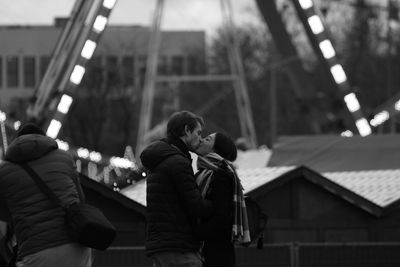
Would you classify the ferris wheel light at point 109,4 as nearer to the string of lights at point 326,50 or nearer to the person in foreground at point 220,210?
the string of lights at point 326,50

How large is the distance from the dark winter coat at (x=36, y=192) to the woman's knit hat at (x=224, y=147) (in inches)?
38.4

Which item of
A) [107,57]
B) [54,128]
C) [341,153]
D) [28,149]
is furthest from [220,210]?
[107,57]

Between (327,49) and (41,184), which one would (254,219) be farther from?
(327,49)

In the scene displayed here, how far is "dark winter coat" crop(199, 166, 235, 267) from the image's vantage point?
34.1 ft

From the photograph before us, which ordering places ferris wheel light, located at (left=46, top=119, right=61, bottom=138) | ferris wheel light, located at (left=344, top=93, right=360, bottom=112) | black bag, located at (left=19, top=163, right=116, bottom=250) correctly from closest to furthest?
black bag, located at (left=19, top=163, right=116, bottom=250) < ferris wheel light, located at (left=46, top=119, right=61, bottom=138) < ferris wheel light, located at (left=344, top=93, right=360, bottom=112)

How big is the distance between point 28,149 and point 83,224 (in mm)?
592

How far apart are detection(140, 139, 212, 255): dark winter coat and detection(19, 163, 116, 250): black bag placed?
0.29 m

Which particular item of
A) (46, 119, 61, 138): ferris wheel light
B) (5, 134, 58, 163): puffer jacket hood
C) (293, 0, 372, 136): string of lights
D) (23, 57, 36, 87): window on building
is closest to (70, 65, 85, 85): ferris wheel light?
(46, 119, 61, 138): ferris wheel light

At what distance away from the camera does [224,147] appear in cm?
1079

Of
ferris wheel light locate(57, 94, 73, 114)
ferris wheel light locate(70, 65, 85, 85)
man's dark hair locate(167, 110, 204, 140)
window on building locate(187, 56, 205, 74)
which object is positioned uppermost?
man's dark hair locate(167, 110, 204, 140)

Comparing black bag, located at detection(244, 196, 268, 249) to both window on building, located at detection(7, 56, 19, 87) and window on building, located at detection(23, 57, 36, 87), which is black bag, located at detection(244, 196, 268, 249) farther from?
window on building, located at detection(7, 56, 19, 87)

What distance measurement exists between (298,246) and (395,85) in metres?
57.8

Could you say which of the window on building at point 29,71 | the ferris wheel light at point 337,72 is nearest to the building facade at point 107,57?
the window on building at point 29,71

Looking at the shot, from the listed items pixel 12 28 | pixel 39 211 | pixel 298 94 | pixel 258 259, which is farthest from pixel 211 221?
pixel 12 28
